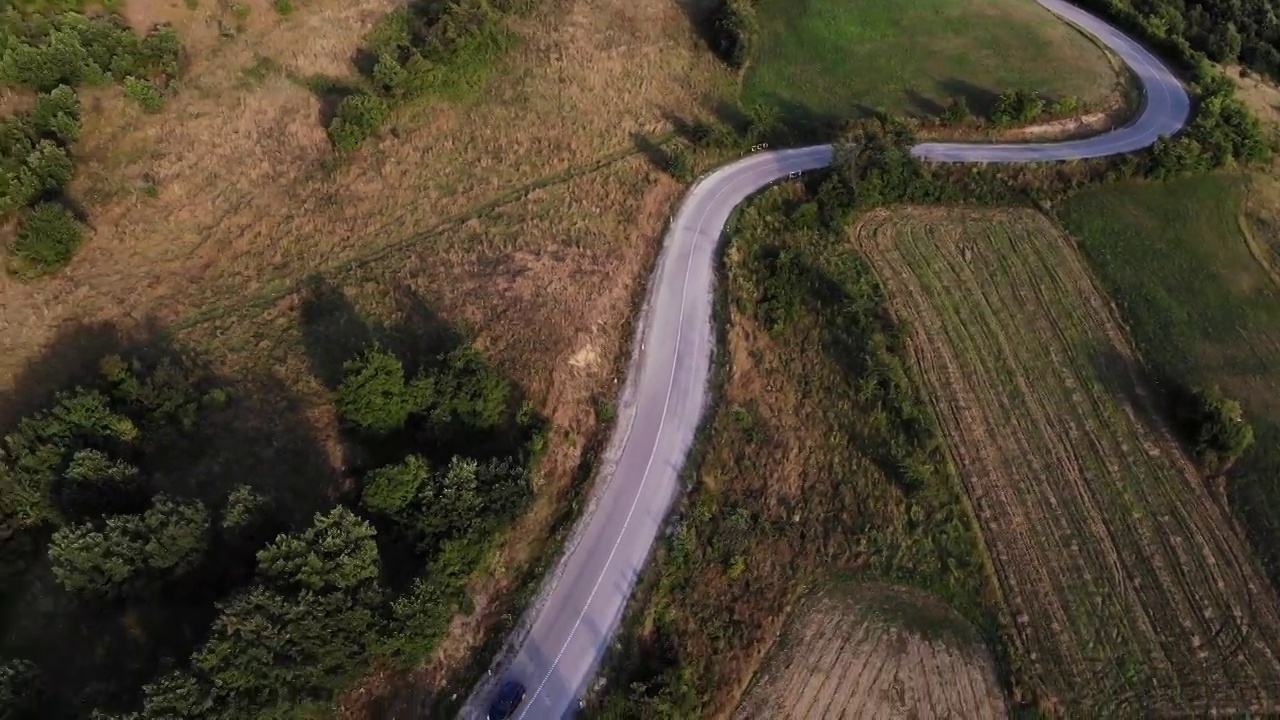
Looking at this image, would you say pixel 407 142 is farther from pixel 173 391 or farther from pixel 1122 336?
pixel 1122 336

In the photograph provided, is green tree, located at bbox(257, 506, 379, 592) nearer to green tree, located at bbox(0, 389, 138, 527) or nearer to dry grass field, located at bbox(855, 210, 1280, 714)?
green tree, located at bbox(0, 389, 138, 527)

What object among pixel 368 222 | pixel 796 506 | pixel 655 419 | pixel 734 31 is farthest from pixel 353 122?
pixel 796 506

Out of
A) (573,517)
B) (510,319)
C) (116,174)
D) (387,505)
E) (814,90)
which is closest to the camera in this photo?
(387,505)

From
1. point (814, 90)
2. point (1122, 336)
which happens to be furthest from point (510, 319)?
point (1122, 336)

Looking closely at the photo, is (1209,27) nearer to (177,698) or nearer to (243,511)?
(243,511)

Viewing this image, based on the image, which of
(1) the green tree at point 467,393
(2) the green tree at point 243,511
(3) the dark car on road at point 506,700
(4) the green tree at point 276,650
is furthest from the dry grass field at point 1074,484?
(2) the green tree at point 243,511

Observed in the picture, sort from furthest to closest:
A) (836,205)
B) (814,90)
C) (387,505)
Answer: (814,90), (836,205), (387,505)

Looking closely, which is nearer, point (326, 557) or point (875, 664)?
point (326, 557)
